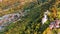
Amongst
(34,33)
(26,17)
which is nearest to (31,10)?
(26,17)

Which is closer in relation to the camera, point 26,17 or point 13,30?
point 13,30

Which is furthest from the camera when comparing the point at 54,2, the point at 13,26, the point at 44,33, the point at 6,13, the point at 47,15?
the point at 6,13

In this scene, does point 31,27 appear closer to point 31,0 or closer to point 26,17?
point 26,17

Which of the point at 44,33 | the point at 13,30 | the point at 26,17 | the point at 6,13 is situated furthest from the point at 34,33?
the point at 6,13

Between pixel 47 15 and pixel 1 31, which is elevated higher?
pixel 47 15

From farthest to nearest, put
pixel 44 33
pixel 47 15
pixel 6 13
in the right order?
pixel 6 13, pixel 47 15, pixel 44 33

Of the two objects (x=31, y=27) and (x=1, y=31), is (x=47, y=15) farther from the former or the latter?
(x=1, y=31)

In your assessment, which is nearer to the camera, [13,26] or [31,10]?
[13,26]

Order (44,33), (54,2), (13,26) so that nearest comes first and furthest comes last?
1. (44,33)
2. (13,26)
3. (54,2)

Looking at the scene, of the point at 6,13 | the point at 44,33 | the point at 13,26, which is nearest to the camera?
the point at 44,33
